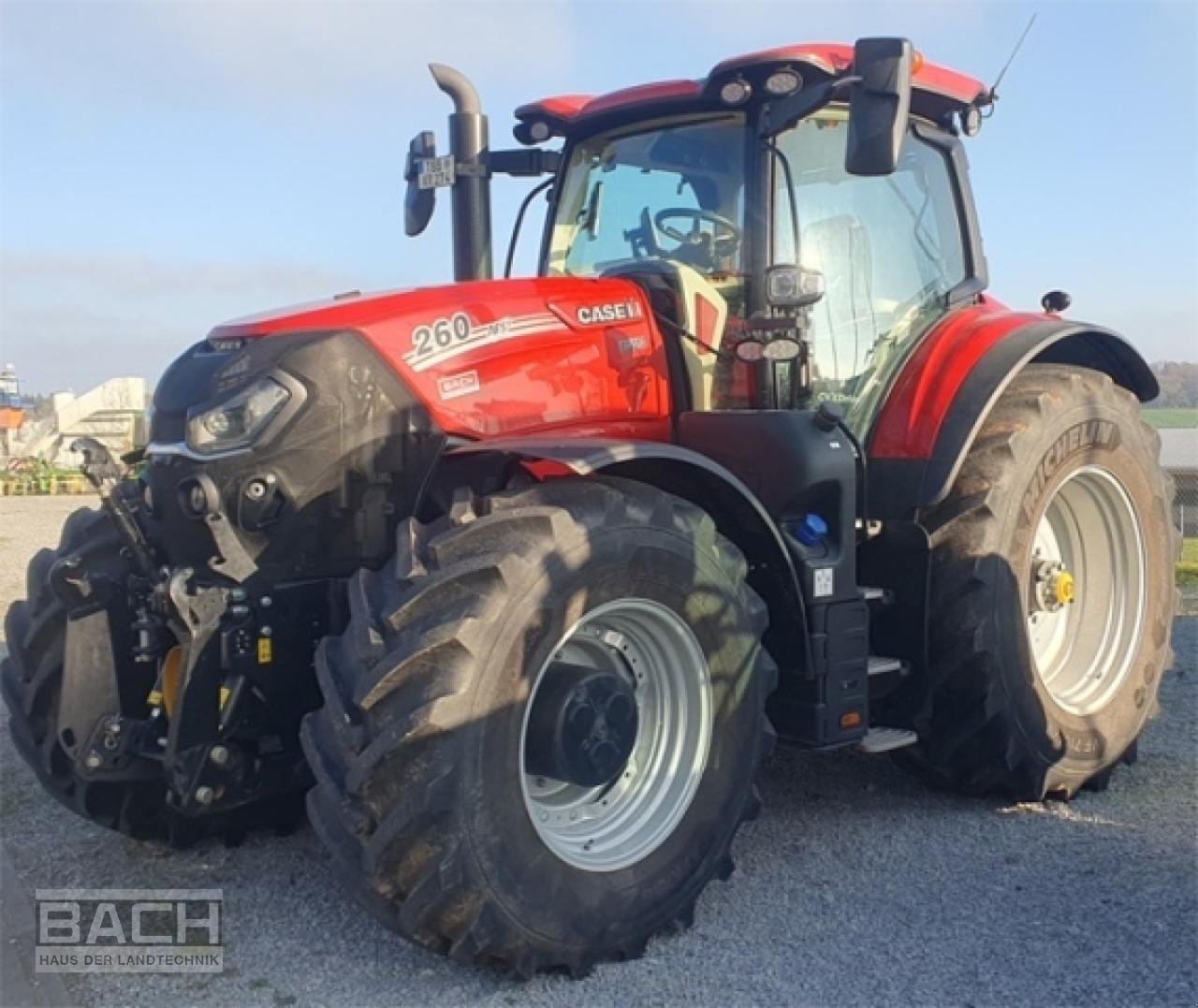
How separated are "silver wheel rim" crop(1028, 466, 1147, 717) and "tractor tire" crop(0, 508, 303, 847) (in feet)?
10.2

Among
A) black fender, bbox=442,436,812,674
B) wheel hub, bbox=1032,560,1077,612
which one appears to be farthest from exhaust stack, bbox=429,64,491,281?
wheel hub, bbox=1032,560,1077,612

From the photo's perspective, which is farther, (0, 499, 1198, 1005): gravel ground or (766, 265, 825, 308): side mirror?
(766, 265, 825, 308): side mirror

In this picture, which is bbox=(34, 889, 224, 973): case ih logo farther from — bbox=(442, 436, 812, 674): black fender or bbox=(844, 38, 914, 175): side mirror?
bbox=(844, 38, 914, 175): side mirror

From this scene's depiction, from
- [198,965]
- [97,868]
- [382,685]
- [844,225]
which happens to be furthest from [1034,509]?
[97,868]

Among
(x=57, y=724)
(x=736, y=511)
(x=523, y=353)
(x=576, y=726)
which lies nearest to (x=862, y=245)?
(x=736, y=511)

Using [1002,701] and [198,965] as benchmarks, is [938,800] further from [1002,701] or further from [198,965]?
[198,965]

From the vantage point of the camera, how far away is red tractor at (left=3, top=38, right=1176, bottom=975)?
10.2 ft

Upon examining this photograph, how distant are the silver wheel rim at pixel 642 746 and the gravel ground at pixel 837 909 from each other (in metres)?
0.32

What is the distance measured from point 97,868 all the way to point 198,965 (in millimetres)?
949

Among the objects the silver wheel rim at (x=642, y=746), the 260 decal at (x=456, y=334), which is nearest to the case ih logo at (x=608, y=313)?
the 260 decal at (x=456, y=334)

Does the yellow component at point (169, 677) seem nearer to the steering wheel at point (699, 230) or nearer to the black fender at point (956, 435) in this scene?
the steering wheel at point (699, 230)

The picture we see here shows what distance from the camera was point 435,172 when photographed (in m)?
4.97

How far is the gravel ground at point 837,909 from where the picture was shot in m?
3.15

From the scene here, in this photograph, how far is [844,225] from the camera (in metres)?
4.58
